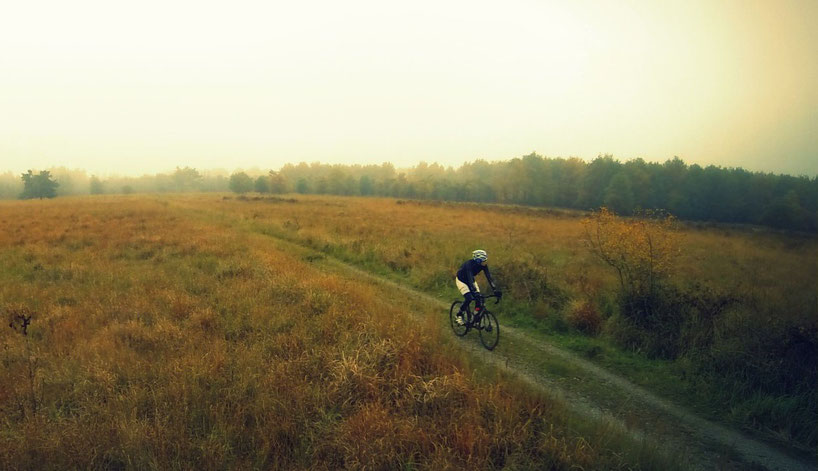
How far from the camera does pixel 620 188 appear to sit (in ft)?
233

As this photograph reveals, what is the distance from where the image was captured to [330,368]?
6496 millimetres

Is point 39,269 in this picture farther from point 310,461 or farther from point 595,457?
point 595,457

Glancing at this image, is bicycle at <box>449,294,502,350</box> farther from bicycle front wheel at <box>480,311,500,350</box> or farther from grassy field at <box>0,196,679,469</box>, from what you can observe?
grassy field at <box>0,196,679,469</box>

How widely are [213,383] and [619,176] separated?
267ft

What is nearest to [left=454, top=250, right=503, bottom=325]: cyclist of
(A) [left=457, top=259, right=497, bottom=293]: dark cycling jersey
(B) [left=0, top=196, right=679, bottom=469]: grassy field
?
(A) [left=457, top=259, right=497, bottom=293]: dark cycling jersey

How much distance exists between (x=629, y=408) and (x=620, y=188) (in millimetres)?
76135

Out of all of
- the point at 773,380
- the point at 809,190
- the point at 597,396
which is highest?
the point at 809,190

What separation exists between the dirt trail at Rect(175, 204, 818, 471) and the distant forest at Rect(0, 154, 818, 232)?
2697 inches

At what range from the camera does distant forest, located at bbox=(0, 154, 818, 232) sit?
65.8 m

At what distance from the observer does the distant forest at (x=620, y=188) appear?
65.8m

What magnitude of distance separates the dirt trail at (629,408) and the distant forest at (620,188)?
2697 inches

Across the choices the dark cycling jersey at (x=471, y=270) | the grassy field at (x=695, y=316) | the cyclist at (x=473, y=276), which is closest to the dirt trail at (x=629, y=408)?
the grassy field at (x=695, y=316)

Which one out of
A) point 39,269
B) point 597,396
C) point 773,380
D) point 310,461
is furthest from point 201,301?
point 773,380

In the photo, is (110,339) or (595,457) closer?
(595,457)
